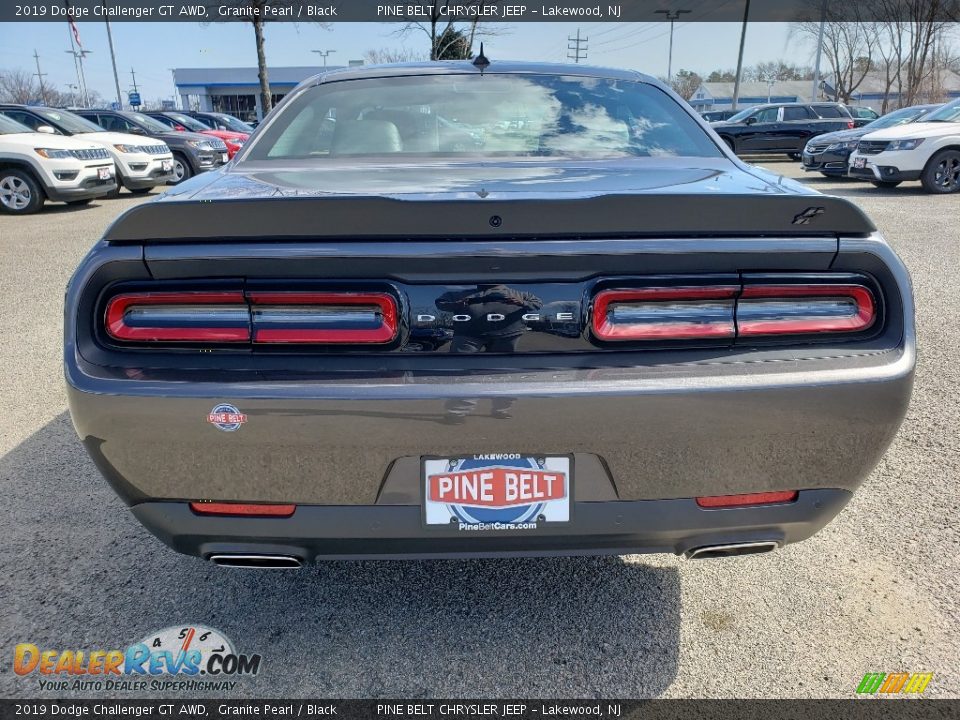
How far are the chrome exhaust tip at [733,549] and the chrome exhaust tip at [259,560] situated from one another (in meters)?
0.97

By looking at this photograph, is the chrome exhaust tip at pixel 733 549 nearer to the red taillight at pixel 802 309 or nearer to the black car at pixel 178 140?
the red taillight at pixel 802 309

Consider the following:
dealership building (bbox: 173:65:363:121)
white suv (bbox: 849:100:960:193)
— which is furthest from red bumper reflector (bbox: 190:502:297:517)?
dealership building (bbox: 173:65:363:121)

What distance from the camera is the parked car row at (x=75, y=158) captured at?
34.9 feet

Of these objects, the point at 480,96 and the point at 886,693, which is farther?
the point at 480,96

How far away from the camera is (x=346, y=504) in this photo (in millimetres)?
1684

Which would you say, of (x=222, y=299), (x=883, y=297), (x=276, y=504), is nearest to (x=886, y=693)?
(x=883, y=297)

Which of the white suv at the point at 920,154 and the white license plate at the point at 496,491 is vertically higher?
the white license plate at the point at 496,491

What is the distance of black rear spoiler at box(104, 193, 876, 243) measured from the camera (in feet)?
5.25

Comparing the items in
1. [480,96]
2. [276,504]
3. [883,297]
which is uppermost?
[480,96]

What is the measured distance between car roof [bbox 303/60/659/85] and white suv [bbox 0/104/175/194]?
10.4 m

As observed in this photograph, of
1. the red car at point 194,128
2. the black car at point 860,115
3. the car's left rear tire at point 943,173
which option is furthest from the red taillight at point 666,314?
the black car at point 860,115

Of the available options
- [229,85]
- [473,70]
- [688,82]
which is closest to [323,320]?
[473,70]

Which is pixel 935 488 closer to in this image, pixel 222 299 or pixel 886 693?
pixel 886 693

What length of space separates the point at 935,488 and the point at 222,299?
8.95 feet
